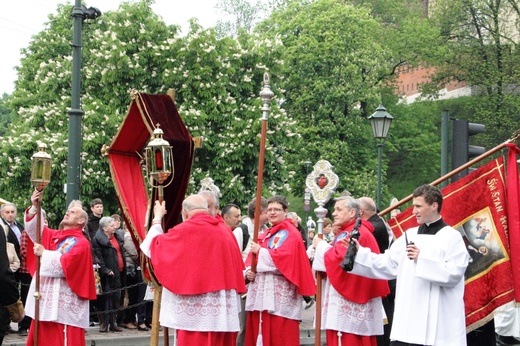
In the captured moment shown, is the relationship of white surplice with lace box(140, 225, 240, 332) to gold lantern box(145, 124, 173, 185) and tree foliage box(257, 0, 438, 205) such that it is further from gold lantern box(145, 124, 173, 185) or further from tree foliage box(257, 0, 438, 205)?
tree foliage box(257, 0, 438, 205)

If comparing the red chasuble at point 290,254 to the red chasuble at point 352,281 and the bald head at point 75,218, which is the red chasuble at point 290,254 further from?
the bald head at point 75,218

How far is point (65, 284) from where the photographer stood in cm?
1034

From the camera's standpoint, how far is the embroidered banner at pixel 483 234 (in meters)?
9.56

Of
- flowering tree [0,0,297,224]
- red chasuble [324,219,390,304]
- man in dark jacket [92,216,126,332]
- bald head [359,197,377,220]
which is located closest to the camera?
red chasuble [324,219,390,304]

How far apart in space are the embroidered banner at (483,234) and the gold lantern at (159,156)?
3090mm

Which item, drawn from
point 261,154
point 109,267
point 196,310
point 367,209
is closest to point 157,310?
point 196,310

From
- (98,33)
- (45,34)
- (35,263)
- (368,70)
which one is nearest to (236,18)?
(368,70)

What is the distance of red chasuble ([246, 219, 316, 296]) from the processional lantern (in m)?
1.73

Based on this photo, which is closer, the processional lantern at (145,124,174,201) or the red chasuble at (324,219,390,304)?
the processional lantern at (145,124,174,201)

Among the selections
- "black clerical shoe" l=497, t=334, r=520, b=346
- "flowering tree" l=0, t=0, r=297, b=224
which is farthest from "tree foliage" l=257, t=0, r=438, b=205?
"black clerical shoe" l=497, t=334, r=520, b=346

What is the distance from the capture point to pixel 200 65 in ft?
93.8

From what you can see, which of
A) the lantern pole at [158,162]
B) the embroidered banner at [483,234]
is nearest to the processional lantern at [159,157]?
the lantern pole at [158,162]

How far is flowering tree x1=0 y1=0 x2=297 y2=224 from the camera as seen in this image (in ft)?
88.8

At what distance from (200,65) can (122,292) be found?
45.9 ft
